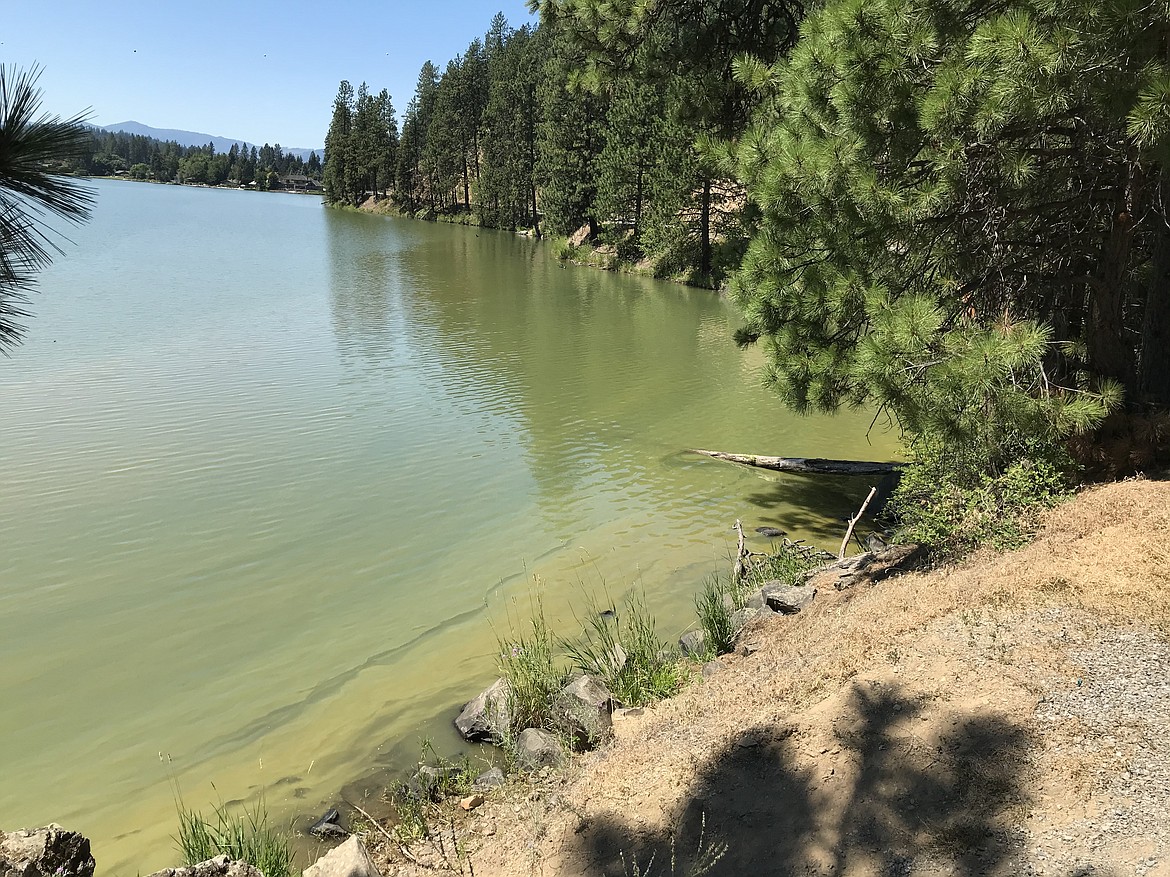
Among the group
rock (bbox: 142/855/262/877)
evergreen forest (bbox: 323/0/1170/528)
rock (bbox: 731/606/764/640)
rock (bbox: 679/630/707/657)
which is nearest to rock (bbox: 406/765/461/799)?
rock (bbox: 142/855/262/877)

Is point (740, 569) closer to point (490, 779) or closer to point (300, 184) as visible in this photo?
point (490, 779)

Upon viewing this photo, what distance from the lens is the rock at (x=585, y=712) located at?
5.33m

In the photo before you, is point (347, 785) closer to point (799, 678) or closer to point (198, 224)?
point (799, 678)

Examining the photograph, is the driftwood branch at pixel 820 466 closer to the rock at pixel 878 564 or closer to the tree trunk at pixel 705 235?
the rock at pixel 878 564

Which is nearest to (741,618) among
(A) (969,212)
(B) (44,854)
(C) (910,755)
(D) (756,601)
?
(D) (756,601)

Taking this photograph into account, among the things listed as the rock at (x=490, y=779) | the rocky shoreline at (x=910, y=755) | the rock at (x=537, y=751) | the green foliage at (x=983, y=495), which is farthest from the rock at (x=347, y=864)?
the green foliage at (x=983, y=495)

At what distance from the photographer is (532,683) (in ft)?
18.7

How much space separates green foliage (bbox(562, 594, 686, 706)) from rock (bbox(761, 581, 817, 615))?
3.23 ft

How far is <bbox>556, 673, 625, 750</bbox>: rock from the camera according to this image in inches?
210

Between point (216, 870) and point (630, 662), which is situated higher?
point (216, 870)

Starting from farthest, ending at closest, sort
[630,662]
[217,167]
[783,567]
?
[217,167]
[783,567]
[630,662]

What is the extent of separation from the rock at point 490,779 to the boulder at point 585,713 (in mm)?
519

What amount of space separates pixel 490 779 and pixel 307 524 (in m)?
5.23

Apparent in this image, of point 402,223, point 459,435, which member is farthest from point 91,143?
point 402,223
